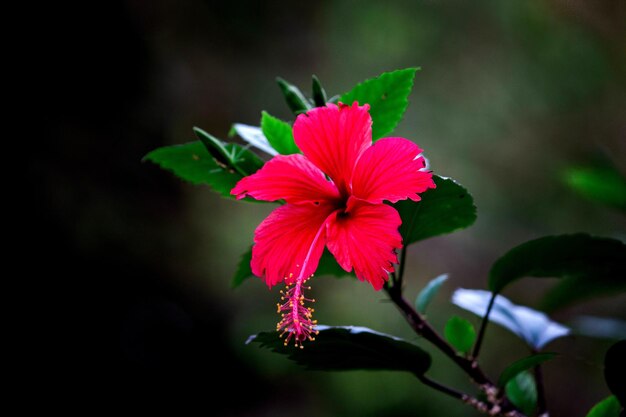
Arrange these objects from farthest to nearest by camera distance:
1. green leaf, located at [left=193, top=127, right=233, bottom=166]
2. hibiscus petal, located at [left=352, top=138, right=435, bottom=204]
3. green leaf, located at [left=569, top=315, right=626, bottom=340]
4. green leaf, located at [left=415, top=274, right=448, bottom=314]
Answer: green leaf, located at [left=569, top=315, right=626, bottom=340] → green leaf, located at [left=415, top=274, right=448, bottom=314] → green leaf, located at [left=193, top=127, right=233, bottom=166] → hibiscus petal, located at [left=352, top=138, right=435, bottom=204]

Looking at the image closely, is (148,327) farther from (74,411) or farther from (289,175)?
(289,175)

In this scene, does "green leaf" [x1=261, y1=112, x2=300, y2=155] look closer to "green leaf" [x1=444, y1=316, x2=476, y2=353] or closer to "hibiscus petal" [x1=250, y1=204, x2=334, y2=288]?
"hibiscus petal" [x1=250, y1=204, x2=334, y2=288]

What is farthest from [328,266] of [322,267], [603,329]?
[603,329]

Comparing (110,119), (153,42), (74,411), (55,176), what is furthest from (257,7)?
(74,411)

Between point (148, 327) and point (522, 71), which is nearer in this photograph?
point (148, 327)

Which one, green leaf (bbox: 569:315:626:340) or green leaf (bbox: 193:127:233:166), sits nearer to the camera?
green leaf (bbox: 193:127:233:166)

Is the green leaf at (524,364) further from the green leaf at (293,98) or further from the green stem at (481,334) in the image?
the green leaf at (293,98)

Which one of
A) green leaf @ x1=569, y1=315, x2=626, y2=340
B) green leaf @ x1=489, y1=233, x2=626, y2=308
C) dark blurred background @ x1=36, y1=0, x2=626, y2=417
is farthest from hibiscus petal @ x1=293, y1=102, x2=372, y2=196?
dark blurred background @ x1=36, y1=0, x2=626, y2=417
